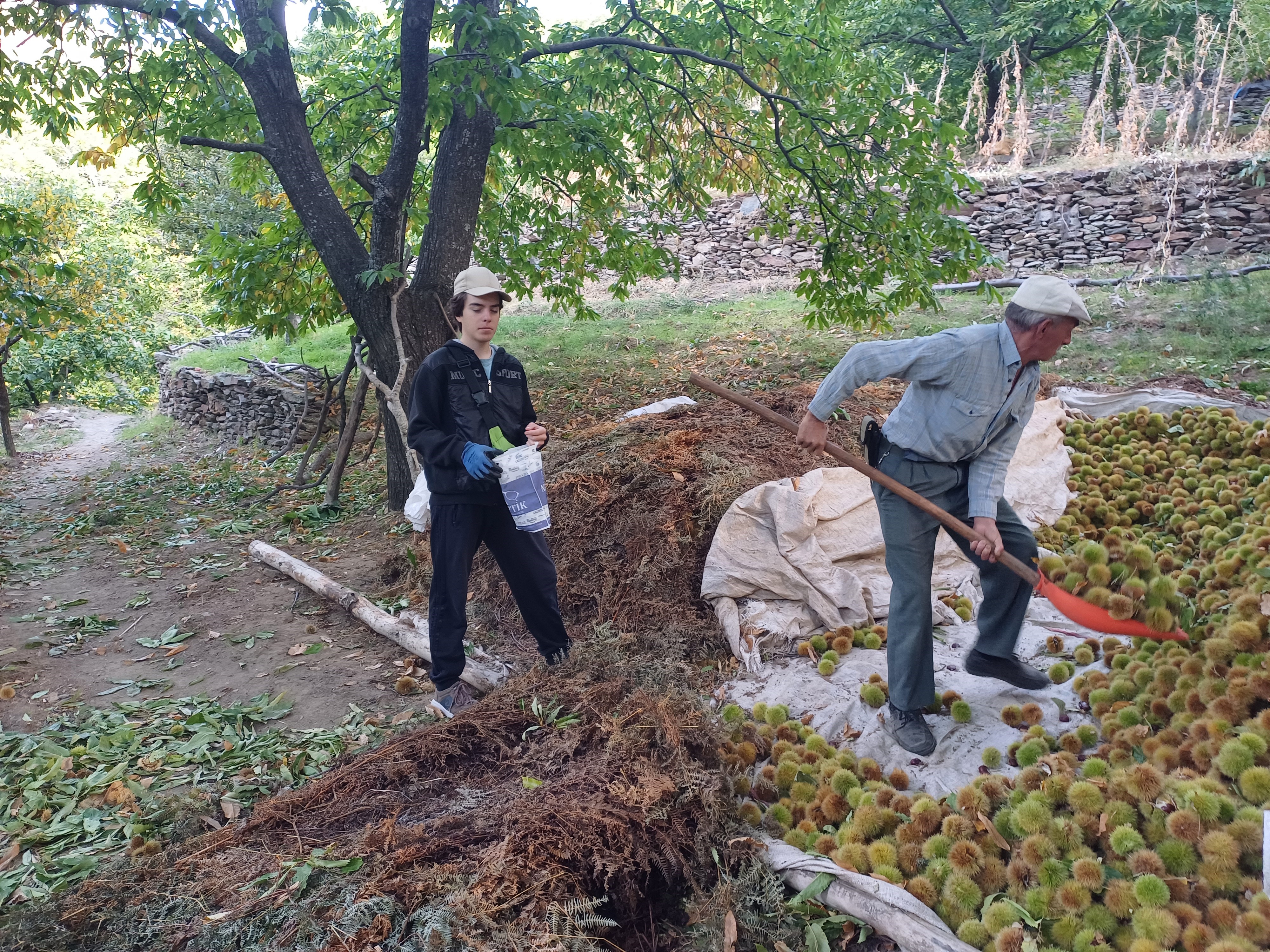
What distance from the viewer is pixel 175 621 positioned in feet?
16.9

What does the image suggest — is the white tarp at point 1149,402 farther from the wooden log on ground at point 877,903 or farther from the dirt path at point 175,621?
the dirt path at point 175,621

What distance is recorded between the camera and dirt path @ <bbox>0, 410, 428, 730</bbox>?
4.15 metres

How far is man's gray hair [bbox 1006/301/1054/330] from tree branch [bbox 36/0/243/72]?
211 inches

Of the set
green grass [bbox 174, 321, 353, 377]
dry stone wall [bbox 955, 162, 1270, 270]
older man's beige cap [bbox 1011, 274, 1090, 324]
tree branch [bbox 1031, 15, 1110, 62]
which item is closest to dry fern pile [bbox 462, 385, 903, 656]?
older man's beige cap [bbox 1011, 274, 1090, 324]

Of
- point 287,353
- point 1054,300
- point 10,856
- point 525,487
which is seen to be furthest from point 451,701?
point 287,353

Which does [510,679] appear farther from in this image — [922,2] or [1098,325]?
[922,2]

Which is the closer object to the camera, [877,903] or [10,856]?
[877,903]

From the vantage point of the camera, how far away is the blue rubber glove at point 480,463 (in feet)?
10.4

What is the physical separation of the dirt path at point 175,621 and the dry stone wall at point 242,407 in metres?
2.47

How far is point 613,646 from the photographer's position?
3.75 metres

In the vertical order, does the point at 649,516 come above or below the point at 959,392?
below

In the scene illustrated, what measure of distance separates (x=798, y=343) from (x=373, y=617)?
619cm

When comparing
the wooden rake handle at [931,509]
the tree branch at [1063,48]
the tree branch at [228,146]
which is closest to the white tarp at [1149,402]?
the wooden rake handle at [931,509]

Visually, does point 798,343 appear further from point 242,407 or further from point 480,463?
point 242,407
